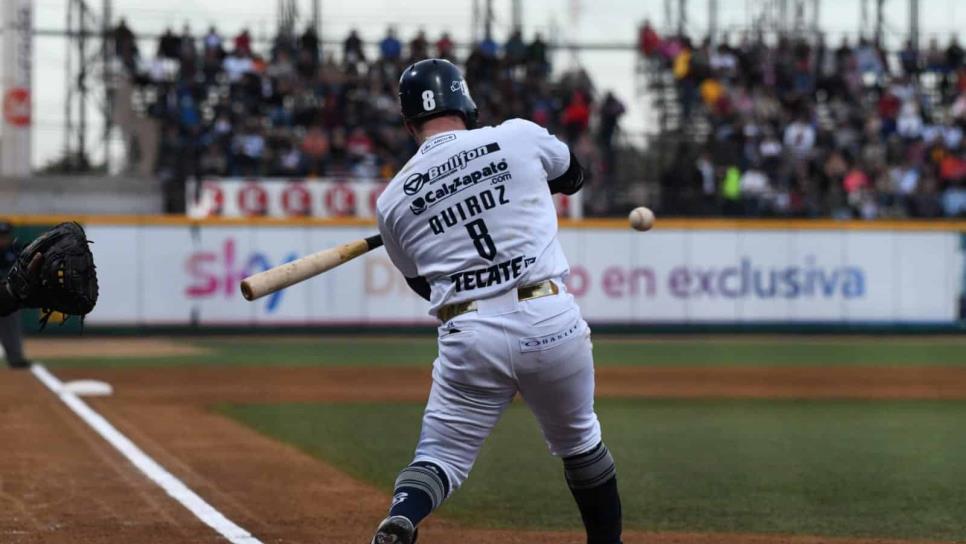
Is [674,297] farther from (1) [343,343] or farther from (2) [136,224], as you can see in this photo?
(2) [136,224]

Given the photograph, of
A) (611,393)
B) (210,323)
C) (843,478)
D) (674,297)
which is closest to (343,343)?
(210,323)

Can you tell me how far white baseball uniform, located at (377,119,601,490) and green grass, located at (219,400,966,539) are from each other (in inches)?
91.2

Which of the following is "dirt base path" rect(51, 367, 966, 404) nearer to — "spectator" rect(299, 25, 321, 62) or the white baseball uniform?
the white baseball uniform

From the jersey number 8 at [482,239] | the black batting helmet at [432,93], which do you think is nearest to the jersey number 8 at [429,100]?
the black batting helmet at [432,93]

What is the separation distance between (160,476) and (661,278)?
19.2 m

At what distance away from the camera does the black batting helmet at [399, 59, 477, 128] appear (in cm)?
544

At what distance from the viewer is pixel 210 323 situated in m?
26.1

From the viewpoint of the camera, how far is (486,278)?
525 centimetres

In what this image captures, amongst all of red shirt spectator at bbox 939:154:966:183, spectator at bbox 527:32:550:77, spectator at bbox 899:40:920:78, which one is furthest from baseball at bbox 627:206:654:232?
spectator at bbox 899:40:920:78

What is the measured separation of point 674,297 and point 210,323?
870 cm

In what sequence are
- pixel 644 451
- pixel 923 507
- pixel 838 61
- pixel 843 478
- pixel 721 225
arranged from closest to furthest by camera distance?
pixel 923 507
pixel 843 478
pixel 644 451
pixel 721 225
pixel 838 61

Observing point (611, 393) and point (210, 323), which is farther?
point (210, 323)

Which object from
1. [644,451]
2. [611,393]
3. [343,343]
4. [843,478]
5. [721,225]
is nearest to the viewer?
[843,478]

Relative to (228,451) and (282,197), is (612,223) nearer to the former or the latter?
(282,197)
